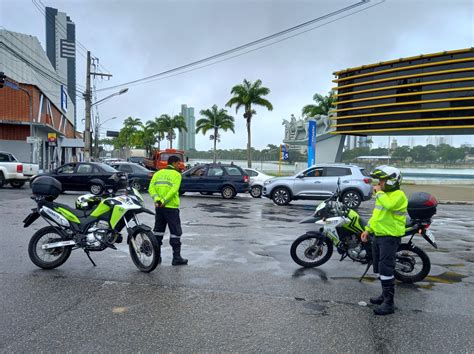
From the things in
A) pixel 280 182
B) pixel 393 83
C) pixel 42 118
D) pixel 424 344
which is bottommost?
pixel 424 344

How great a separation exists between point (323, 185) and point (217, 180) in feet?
16.1

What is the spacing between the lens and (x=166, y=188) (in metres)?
6.11

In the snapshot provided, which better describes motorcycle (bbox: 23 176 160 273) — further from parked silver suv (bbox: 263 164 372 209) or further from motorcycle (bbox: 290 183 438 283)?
parked silver suv (bbox: 263 164 372 209)

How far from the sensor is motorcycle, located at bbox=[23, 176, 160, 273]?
5773 millimetres

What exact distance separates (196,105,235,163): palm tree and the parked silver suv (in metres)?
36.3

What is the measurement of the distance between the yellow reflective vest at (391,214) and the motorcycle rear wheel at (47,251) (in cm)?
442

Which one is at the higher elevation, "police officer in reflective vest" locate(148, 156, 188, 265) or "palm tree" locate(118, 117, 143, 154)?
"palm tree" locate(118, 117, 143, 154)

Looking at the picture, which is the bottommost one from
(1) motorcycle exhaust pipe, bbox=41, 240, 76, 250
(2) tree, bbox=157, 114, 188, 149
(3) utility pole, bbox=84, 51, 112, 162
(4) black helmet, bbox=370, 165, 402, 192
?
(1) motorcycle exhaust pipe, bbox=41, 240, 76, 250

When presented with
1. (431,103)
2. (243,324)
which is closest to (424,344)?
(243,324)

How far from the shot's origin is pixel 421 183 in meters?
33.5

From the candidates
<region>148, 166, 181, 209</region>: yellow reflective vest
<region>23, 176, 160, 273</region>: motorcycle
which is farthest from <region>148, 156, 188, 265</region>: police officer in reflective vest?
<region>23, 176, 160, 273</region>: motorcycle

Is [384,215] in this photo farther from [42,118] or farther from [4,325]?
[42,118]

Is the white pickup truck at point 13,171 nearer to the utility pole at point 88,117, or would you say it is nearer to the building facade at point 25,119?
the building facade at point 25,119

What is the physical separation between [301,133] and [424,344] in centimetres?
5440
